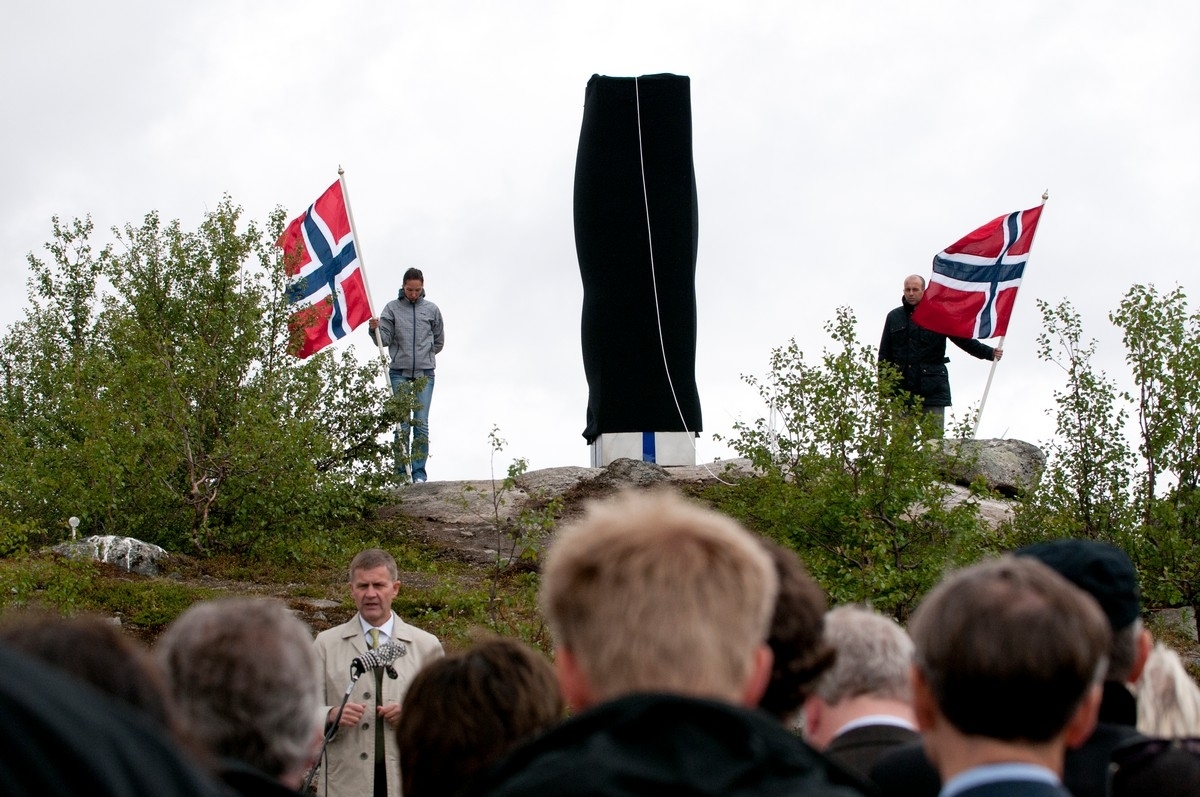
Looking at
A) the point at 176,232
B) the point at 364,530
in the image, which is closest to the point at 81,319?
the point at 176,232

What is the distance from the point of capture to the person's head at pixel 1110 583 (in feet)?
8.74

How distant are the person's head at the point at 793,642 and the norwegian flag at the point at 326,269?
10.5 metres

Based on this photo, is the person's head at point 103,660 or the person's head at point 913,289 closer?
the person's head at point 103,660

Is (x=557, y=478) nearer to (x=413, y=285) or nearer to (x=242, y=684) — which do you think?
(x=413, y=285)

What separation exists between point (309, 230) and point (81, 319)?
35.2 ft

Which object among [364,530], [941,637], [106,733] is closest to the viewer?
[106,733]

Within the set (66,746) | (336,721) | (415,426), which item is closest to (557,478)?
(415,426)

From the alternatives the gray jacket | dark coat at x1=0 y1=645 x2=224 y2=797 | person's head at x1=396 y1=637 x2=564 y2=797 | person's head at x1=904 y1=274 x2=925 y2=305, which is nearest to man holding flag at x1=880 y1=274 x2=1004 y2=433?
person's head at x1=904 y1=274 x2=925 y2=305

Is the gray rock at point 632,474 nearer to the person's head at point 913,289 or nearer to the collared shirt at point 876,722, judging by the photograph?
the person's head at point 913,289

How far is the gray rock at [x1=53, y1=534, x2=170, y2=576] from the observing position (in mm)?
9852

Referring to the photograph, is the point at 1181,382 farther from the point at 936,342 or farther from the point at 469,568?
the point at 469,568

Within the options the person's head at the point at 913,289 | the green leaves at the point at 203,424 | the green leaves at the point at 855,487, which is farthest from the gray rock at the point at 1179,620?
the green leaves at the point at 203,424

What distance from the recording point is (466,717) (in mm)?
2607

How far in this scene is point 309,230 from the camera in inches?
516
